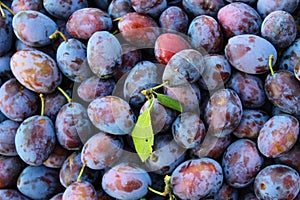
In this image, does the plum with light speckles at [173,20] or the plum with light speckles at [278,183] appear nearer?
the plum with light speckles at [278,183]

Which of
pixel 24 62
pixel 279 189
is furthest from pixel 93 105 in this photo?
pixel 279 189

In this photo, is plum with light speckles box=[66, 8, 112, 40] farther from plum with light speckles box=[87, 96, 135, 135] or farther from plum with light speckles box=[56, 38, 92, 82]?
plum with light speckles box=[87, 96, 135, 135]

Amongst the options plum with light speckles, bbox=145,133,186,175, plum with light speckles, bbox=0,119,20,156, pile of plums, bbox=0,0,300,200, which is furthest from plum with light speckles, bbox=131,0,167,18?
plum with light speckles, bbox=0,119,20,156

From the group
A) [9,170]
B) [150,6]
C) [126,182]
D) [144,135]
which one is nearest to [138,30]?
[150,6]

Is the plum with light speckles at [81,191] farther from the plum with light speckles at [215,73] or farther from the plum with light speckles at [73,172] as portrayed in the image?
the plum with light speckles at [215,73]

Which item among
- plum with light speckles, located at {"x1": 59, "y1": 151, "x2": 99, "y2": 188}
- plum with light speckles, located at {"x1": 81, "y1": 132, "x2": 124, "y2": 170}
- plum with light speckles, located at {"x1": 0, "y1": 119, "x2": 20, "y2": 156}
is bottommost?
plum with light speckles, located at {"x1": 59, "y1": 151, "x2": 99, "y2": 188}

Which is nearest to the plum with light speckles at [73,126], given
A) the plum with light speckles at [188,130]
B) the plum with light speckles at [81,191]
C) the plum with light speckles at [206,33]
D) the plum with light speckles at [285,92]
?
the plum with light speckles at [81,191]

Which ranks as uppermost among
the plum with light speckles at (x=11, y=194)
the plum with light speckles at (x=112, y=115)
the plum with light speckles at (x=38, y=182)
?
the plum with light speckles at (x=112, y=115)
